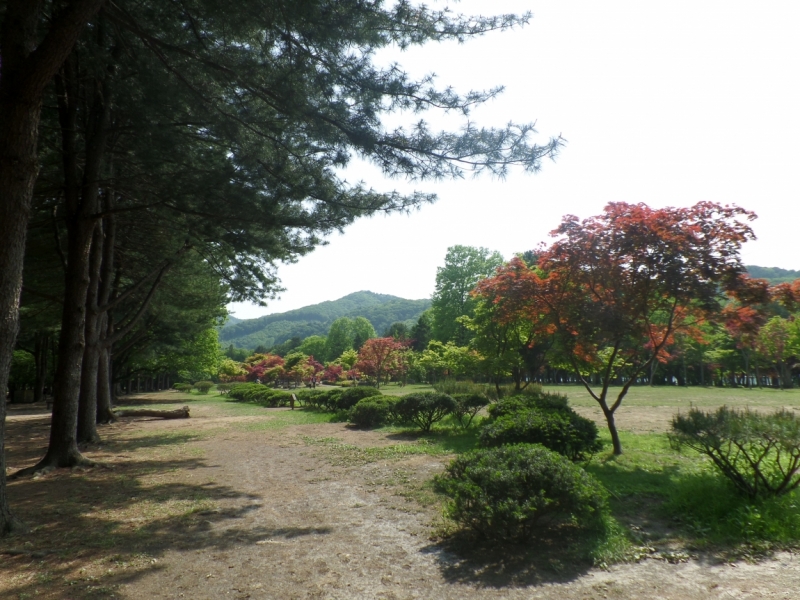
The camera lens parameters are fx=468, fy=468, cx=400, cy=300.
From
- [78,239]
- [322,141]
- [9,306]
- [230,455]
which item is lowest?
[230,455]

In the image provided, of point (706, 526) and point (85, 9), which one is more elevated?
point (85, 9)

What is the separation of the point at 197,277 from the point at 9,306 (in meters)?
10.3

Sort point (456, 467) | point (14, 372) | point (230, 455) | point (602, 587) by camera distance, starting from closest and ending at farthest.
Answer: point (602, 587), point (456, 467), point (230, 455), point (14, 372)

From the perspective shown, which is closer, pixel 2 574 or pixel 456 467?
pixel 2 574

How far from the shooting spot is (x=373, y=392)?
18266 mm

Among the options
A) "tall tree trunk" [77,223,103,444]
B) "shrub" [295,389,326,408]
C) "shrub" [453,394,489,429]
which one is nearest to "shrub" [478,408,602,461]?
"shrub" [453,394,489,429]

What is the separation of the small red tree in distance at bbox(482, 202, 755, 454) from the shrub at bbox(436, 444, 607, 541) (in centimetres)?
467

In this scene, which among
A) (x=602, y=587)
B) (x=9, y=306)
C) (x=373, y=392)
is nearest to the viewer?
(x=602, y=587)

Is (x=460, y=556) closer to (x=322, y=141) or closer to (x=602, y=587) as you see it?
(x=602, y=587)

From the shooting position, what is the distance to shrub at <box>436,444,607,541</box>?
4246mm

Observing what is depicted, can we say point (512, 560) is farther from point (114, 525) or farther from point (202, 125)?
point (202, 125)

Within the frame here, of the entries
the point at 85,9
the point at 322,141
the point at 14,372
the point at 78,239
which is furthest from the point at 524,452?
the point at 14,372

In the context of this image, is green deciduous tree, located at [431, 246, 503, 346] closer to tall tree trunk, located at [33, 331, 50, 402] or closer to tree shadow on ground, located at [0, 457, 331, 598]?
tall tree trunk, located at [33, 331, 50, 402]

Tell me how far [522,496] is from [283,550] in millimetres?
2321
